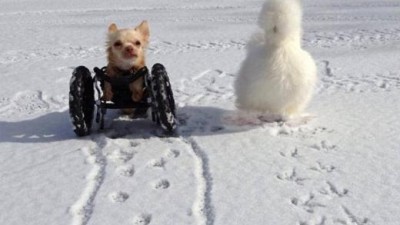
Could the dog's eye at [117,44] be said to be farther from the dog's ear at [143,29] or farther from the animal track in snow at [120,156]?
the animal track in snow at [120,156]

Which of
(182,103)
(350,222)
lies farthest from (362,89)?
(350,222)

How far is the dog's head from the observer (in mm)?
3984

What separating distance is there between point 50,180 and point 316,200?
1.76 m

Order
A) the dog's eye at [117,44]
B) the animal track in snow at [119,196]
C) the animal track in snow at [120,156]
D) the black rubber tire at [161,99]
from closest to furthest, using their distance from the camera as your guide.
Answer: the animal track in snow at [119,196], the animal track in snow at [120,156], the black rubber tire at [161,99], the dog's eye at [117,44]

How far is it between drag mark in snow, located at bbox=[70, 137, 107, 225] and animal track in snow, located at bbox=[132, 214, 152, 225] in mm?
278

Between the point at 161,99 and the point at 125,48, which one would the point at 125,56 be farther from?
the point at 161,99

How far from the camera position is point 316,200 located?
9.85 feet

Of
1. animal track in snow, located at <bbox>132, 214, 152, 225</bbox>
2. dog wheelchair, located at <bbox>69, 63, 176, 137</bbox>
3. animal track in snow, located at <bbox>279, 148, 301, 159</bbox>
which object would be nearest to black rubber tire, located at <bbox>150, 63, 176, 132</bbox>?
dog wheelchair, located at <bbox>69, 63, 176, 137</bbox>

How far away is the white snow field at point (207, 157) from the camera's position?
2922 millimetres

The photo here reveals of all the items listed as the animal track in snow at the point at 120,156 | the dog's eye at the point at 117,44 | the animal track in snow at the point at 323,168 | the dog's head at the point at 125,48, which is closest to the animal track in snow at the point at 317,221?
the animal track in snow at the point at 323,168

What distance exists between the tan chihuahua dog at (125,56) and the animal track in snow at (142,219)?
1.42 metres

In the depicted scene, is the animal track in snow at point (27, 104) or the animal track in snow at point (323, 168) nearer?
the animal track in snow at point (323, 168)

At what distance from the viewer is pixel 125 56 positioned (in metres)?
3.99

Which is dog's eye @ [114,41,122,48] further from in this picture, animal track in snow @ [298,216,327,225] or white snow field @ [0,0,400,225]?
animal track in snow @ [298,216,327,225]
